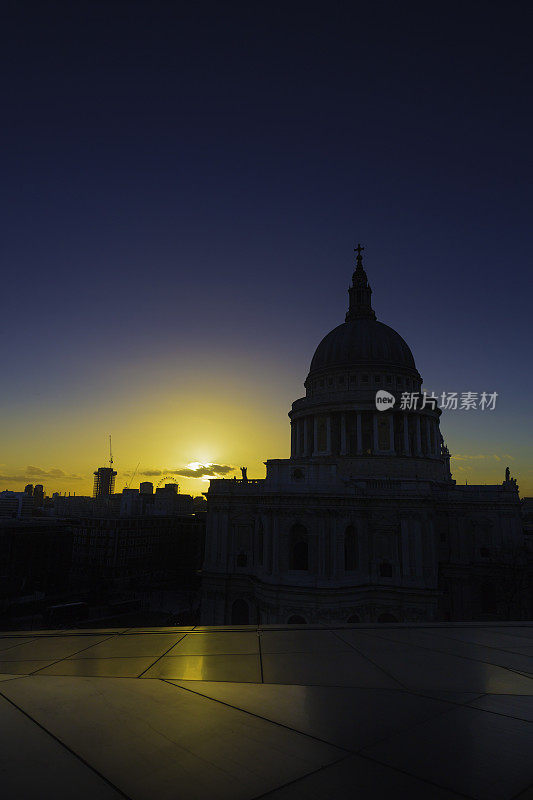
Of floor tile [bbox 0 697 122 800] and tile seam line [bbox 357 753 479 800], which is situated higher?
tile seam line [bbox 357 753 479 800]

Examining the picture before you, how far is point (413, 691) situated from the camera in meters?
6.17

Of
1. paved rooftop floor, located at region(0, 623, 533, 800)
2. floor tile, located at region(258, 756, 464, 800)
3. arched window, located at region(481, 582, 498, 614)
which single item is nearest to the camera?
floor tile, located at region(258, 756, 464, 800)

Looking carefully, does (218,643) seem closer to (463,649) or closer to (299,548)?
(463,649)

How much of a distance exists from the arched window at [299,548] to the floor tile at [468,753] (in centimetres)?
3876

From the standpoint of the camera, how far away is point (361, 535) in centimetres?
4369

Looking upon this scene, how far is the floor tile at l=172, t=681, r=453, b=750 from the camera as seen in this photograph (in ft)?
15.4

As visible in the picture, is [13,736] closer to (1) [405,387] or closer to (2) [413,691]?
(2) [413,691]

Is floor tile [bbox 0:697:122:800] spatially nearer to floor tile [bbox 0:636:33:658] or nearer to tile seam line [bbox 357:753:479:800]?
tile seam line [bbox 357:753:479:800]

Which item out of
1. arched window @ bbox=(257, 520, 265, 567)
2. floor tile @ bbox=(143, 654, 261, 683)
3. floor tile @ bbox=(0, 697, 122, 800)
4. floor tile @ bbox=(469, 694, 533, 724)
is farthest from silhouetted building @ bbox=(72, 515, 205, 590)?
floor tile @ bbox=(469, 694, 533, 724)

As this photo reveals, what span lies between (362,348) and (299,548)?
A: 1399 inches

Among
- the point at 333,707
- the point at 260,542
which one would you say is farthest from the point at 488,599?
the point at 333,707

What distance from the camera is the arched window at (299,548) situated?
140 feet

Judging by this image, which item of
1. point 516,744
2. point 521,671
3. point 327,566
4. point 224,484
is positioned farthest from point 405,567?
point 516,744

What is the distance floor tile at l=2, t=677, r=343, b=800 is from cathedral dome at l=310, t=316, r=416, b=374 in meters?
64.3
